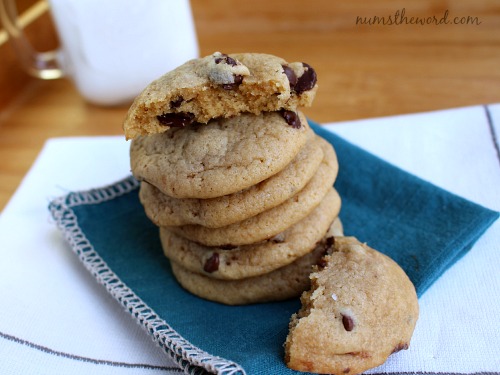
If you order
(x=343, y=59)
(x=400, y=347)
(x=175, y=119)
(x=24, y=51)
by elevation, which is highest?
(x=175, y=119)

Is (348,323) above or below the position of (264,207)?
below

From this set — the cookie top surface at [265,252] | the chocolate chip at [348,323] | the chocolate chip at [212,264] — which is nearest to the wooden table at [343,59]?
the cookie top surface at [265,252]

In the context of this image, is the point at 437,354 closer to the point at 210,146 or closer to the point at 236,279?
the point at 236,279

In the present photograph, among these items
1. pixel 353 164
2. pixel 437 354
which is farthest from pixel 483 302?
pixel 353 164

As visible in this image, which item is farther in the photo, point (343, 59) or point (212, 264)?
point (343, 59)
